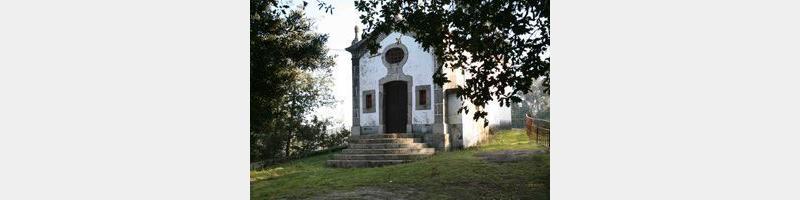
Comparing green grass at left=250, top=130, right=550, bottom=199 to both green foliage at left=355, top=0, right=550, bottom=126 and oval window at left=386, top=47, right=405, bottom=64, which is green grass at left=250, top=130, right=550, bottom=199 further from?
oval window at left=386, top=47, right=405, bottom=64

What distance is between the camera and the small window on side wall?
6.03 m

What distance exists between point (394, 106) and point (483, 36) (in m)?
2.92

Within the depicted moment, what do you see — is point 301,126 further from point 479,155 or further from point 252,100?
point 479,155

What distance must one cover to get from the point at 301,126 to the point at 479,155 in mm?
1967

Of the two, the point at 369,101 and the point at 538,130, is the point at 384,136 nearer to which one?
the point at 369,101

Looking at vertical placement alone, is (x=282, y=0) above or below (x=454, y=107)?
above

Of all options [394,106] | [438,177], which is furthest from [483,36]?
[394,106]

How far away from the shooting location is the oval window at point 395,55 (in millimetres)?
6000

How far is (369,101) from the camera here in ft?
20.6

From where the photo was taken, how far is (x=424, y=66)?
5.61 meters

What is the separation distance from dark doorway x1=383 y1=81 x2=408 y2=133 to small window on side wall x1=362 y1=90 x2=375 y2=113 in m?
0.24

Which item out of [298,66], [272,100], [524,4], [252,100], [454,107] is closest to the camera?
[524,4]

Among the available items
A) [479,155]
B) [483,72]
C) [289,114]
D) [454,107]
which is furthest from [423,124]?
[483,72]

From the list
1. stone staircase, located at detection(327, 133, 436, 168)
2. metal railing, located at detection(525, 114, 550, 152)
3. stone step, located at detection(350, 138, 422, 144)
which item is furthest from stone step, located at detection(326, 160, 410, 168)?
metal railing, located at detection(525, 114, 550, 152)
